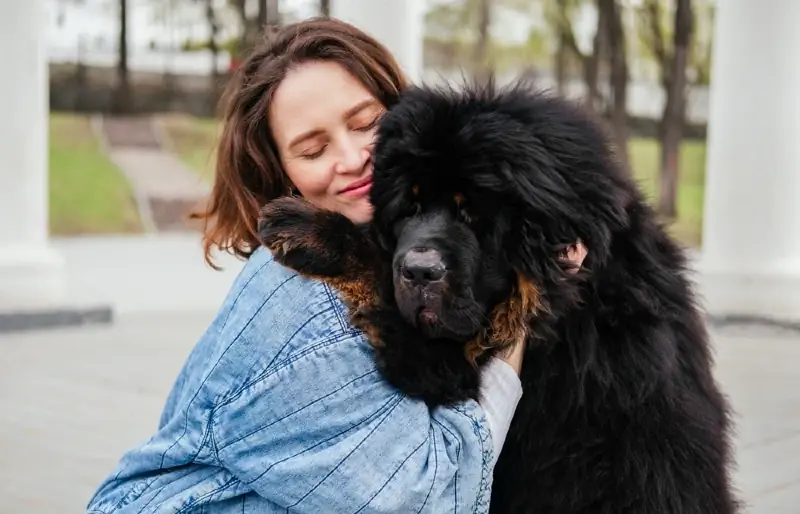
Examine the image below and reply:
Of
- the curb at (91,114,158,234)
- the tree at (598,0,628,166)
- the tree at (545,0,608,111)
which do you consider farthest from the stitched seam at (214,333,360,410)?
the curb at (91,114,158,234)

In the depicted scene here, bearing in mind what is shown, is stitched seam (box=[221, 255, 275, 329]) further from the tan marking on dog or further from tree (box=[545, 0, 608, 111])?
tree (box=[545, 0, 608, 111])

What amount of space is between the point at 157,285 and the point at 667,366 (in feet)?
30.3

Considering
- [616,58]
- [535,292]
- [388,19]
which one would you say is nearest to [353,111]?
[535,292]

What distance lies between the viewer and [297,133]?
8.28 feet

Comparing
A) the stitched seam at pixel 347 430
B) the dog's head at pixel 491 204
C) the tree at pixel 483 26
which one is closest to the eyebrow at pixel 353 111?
the dog's head at pixel 491 204

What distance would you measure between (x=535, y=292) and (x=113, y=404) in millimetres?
4124

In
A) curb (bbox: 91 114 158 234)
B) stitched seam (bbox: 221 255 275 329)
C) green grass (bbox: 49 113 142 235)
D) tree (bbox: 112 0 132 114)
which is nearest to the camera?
stitched seam (bbox: 221 255 275 329)

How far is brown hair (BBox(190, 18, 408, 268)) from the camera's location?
2535mm

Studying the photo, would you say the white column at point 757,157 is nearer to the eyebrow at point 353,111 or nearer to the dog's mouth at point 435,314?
the eyebrow at point 353,111

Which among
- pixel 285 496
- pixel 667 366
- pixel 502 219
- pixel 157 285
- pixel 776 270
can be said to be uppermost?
pixel 502 219

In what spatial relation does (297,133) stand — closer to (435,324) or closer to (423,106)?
(423,106)

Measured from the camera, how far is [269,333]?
1.93 m

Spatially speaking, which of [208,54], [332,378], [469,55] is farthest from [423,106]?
[208,54]

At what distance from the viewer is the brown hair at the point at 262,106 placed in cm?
254
